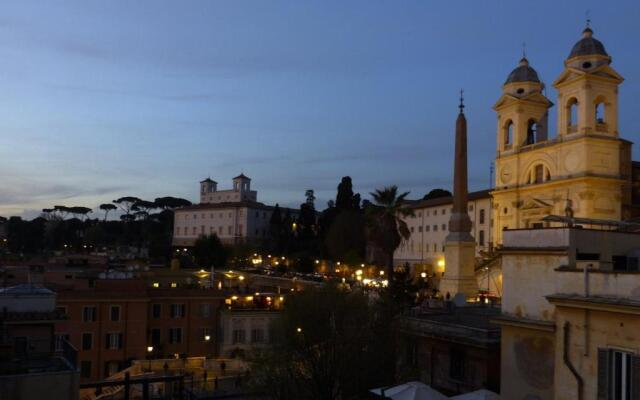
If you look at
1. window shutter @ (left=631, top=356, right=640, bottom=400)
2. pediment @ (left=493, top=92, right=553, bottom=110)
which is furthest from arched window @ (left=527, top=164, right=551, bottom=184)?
window shutter @ (left=631, top=356, right=640, bottom=400)

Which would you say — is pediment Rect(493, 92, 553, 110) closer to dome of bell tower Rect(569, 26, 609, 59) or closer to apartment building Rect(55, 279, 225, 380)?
dome of bell tower Rect(569, 26, 609, 59)

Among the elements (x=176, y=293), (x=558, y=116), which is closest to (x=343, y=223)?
(x=558, y=116)

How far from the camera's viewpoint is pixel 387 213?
2042 inches

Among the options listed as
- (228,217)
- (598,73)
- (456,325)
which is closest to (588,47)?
(598,73)

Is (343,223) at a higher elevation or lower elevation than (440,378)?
higher

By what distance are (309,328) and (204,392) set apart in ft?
33.8

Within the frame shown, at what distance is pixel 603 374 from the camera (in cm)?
1362

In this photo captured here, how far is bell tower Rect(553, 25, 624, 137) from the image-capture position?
54.6 meters

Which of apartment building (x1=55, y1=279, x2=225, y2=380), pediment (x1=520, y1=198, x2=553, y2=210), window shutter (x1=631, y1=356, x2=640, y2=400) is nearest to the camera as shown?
window shutter (x1=631, y1=356, x2=640, y2=400)

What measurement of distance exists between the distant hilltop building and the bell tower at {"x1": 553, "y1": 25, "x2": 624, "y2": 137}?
266 feet

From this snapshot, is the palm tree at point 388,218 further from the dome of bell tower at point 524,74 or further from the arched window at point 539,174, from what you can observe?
the dome of bell tower at point 524,74

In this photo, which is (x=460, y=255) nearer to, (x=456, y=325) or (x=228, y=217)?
(x=456, y=325)

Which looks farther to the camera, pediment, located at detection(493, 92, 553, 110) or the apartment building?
pediment, located at detection(493, 92, 553, 110)

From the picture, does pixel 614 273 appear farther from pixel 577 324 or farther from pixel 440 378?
pixel 440 378
